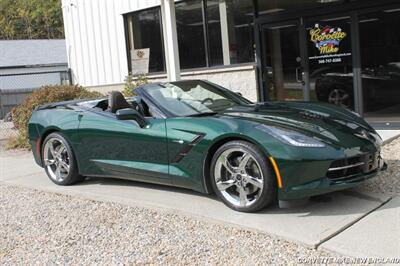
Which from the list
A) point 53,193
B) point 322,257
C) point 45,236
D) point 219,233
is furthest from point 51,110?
point 322,257

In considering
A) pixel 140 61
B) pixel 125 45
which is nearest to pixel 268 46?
pixel 140 61

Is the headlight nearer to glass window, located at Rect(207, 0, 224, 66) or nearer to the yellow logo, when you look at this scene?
the yellow logo

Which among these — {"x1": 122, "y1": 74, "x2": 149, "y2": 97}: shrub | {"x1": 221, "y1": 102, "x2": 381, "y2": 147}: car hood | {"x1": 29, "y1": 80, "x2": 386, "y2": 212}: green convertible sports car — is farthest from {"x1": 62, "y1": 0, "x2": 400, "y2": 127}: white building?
{"x1": 221, "y1": 102, "x2": 381, "y2": 147}: car hood

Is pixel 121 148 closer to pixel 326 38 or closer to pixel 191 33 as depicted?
pixel 326 38

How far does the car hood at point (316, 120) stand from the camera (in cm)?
470

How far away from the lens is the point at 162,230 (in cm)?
470

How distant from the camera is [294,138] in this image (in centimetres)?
455

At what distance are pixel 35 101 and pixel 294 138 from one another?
7.85 m

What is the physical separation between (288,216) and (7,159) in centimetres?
692

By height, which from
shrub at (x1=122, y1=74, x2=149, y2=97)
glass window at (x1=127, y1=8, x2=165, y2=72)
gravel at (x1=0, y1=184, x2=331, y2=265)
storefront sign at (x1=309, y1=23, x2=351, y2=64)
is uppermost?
glass window at (x1=127, y1=8, x2=165, y2=72)

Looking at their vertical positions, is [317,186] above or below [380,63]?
below

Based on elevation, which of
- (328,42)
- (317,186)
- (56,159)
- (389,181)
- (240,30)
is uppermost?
(240,30)

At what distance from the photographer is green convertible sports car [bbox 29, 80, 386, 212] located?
4516 millimetres

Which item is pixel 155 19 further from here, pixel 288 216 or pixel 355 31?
pixel 288 216
